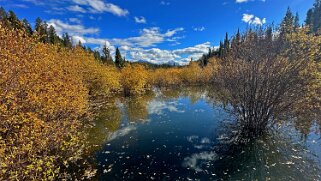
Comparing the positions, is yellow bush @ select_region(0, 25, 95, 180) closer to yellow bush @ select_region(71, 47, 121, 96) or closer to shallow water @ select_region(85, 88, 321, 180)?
shallow water @ select_region(85, 88, 321, 180)

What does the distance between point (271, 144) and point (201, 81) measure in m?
57.4

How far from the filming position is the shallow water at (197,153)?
10852mm

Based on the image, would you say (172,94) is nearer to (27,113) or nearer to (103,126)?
(103,126)

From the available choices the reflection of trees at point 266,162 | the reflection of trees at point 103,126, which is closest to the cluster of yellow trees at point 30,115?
the reflection of trees at point 103,126

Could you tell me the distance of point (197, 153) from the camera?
13.5 meters

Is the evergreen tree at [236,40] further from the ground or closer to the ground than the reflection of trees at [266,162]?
further from the ground

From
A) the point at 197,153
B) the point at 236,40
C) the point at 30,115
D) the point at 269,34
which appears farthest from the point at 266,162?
the point at 30,115

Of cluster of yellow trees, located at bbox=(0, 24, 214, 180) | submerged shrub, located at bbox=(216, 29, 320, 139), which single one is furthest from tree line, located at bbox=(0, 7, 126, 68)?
submerged shrub, located at bbox=(216, 29, 320, 139)

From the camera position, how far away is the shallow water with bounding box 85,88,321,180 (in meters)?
10.9

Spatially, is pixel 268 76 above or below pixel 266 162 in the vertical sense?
above

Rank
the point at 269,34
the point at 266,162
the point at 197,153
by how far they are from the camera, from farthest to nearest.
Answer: the point at 269,34 < the point at 197,153 < the point at 266,162

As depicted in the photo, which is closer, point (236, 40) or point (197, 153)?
point (197, 153)

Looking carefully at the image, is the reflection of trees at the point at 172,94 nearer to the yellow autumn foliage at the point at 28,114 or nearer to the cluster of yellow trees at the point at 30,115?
the cluster of yellow trees at the point at 30,115

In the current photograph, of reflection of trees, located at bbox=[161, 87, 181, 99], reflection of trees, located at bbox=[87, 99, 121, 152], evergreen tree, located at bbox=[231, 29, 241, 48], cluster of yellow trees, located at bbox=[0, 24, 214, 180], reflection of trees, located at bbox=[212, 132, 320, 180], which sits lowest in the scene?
reflection of trees, located at bbox=[87, 99, 121, 152]
